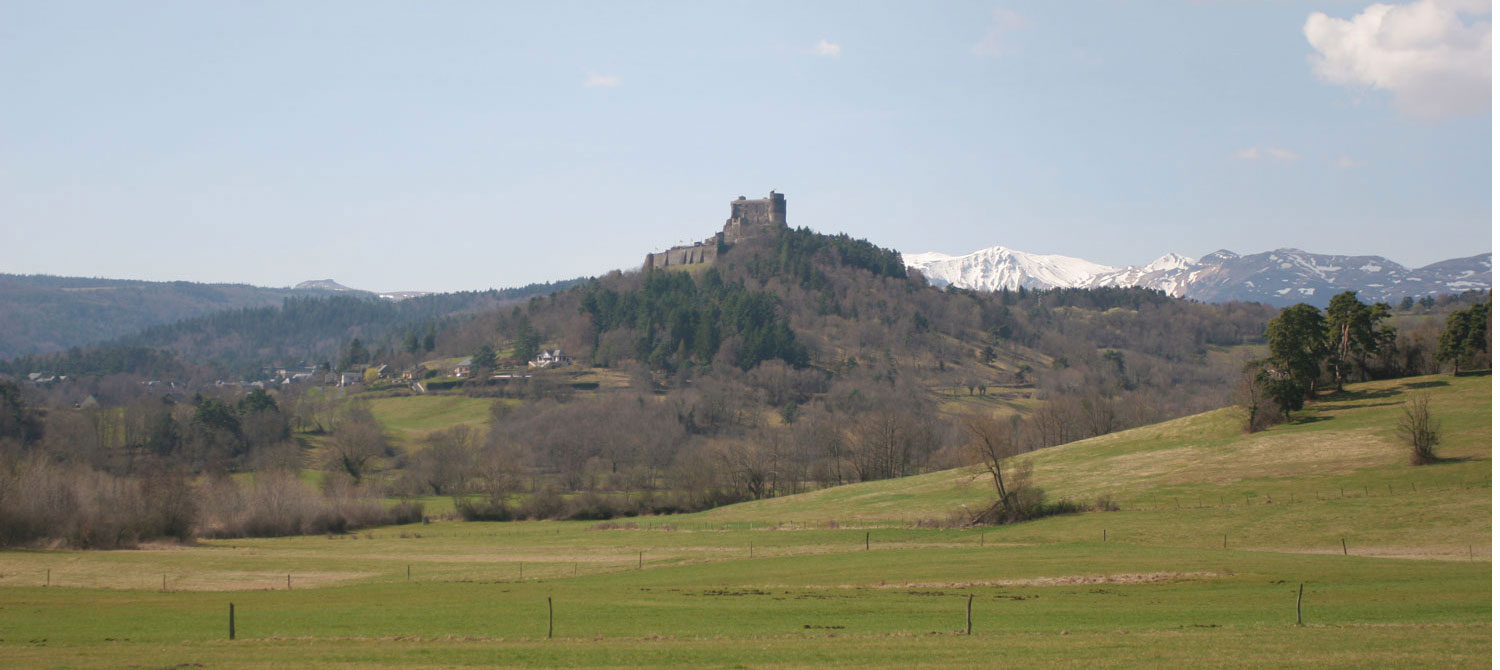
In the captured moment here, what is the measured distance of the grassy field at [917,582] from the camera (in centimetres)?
2553

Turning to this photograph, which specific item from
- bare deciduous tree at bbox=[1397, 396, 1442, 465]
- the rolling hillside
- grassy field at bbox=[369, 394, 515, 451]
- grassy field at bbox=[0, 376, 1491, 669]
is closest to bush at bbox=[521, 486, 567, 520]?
grassy field at bbox=[0, 376, 1491, 669]

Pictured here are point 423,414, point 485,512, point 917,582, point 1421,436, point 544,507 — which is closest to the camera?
point 917,582

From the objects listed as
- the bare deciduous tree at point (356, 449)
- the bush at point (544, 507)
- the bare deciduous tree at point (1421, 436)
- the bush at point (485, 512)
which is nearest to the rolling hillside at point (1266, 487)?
the bare deciduous tree at point (1421, 436)

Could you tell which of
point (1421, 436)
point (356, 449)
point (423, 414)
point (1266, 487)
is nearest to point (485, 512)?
point (356, 449)

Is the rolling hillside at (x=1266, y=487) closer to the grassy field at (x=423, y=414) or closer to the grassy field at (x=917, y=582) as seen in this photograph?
the grassy field at (x=917, y=582)

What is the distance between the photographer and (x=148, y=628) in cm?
3177

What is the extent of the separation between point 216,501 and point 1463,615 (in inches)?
3557

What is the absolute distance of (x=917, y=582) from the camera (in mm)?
40531

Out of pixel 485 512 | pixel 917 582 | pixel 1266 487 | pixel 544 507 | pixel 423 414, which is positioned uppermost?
pixel 423 414

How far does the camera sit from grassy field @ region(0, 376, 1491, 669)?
25.5 meters

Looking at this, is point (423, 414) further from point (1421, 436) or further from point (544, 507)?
point (1421, 436)

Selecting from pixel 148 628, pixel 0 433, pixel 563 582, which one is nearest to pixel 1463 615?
pixel 563 582

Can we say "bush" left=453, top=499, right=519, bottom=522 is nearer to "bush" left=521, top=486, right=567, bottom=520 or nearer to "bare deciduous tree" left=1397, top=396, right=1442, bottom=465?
"bush" left=521, top=486, right=567, bottom=520

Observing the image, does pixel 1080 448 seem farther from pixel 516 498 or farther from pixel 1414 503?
pixel 516 498
